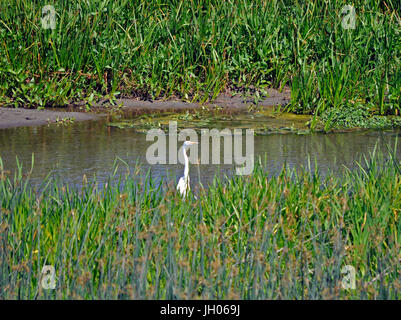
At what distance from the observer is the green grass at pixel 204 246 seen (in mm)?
3779

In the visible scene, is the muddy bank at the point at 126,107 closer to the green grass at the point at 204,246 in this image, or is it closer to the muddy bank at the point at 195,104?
the muddy bank at the point at 195,104

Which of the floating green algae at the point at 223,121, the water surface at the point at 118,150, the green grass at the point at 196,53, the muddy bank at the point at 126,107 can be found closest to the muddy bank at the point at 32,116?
the muddy bank at the point at 126,107

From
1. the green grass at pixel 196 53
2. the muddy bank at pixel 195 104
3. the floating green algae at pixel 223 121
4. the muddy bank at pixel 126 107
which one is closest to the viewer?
the floating green algae at pixel 223 121

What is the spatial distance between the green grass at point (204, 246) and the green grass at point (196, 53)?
491 cm

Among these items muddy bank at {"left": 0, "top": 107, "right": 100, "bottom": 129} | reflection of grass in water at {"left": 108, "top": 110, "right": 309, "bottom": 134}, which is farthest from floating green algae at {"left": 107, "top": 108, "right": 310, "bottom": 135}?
muddy bank at {"left": 0, "top": 107, "right": 100, "bottom": 129}

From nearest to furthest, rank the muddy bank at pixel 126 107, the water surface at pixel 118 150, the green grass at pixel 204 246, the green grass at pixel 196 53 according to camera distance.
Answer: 1. the green grass at pixel 204 246
2. the water surface at pixel 118 150
3. the muddy bank at pixel 126 107
4. the green grass at pixel 196 53

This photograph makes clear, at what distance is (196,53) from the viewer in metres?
11.2

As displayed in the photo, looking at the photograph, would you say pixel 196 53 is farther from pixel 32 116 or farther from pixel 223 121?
pixel 32 116

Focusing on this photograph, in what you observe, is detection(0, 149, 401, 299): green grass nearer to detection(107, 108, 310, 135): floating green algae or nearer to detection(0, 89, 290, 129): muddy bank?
detection(107, 108, 310, 135): floating green algae

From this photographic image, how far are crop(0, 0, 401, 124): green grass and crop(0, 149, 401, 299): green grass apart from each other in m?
4.91

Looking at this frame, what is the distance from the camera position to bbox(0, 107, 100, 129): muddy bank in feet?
31.6
